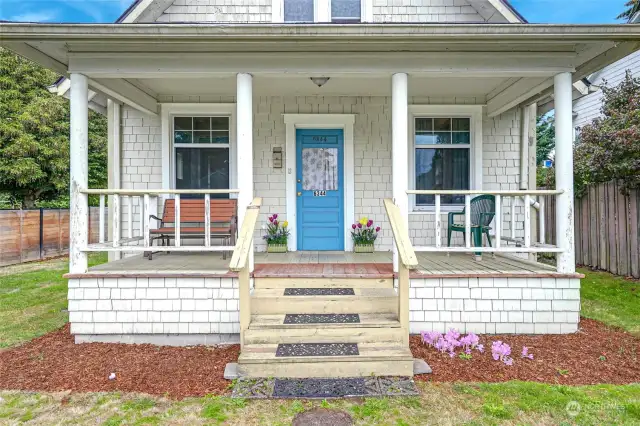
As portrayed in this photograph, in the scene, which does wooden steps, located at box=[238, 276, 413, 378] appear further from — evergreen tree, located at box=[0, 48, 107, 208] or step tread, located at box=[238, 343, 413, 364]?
evergreen tree, located at box=[0, 48, 107, 208]

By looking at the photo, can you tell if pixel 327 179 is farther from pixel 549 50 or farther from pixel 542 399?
pixel 542 399

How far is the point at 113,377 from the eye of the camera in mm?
3240

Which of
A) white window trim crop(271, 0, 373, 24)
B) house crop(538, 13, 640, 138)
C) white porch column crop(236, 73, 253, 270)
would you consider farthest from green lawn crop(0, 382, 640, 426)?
house crop(538, 13, 640, 138)

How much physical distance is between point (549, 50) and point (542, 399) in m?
3.41

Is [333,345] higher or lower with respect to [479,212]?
lower

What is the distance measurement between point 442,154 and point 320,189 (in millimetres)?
1986

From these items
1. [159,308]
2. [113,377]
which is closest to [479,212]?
[159,308]

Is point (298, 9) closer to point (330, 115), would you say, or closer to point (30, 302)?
point (330, 115)

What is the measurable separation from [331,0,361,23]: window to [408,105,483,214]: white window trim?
5.46 feet

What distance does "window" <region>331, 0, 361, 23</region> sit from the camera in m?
6.10

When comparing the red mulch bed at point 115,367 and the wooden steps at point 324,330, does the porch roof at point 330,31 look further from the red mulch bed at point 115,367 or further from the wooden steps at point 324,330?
the red mulch bed at point 115,367

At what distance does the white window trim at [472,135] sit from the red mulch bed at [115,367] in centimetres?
361

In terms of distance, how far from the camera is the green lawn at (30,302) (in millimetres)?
4516

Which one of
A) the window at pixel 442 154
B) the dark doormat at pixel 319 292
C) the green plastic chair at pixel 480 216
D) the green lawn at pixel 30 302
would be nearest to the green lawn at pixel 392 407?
the dark doormat at pixel 319 292
